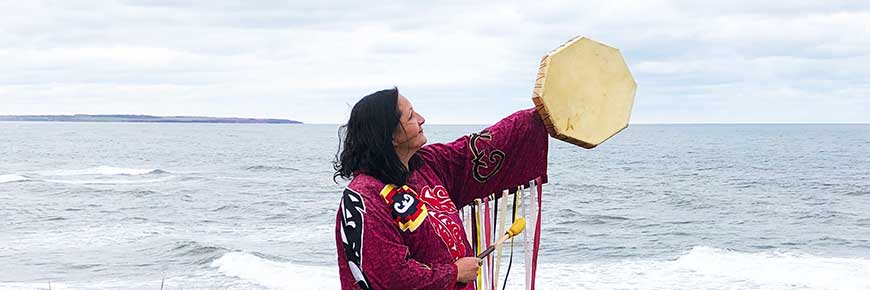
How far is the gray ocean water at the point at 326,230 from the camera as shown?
12070 mm

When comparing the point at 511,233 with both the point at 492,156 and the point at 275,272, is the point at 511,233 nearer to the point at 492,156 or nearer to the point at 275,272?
the point at 492,156

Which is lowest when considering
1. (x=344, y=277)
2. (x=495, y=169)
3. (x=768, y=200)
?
(x=768, y=200)

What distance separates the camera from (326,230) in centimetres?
1678

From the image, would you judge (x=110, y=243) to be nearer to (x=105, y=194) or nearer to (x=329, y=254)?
(x=329, y=254)

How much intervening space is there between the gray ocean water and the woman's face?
34.0 inches

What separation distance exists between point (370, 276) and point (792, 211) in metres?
20.8

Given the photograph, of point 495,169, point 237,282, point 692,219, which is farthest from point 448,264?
point 692,219

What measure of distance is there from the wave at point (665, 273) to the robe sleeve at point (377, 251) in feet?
26.7

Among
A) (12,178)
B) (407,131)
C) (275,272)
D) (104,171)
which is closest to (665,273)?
(275,272)

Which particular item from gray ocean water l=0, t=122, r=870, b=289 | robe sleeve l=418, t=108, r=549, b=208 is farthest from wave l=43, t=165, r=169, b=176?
robe sleeve l=418, t=108, r=549, b=208

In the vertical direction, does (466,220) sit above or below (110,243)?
above

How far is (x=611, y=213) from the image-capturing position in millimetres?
20719

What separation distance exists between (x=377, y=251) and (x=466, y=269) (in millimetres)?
246

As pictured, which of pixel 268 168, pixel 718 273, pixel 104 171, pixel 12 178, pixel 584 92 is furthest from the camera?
pixel 268 168
